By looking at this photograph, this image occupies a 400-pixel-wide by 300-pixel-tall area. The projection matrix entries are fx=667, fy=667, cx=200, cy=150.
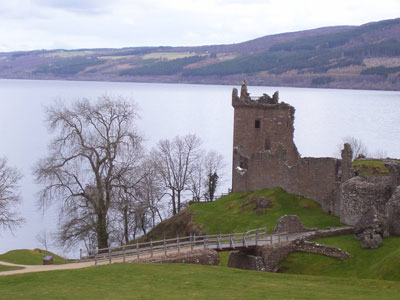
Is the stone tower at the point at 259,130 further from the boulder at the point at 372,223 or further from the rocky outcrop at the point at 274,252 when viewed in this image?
the boulder at the point at 372,223

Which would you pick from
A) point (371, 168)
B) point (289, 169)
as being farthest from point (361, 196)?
point (371, 168)

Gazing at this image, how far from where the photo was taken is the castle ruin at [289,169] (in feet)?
142

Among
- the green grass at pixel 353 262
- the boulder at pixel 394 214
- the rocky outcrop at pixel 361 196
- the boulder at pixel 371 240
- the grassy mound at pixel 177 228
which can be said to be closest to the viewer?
the green grass at pixel 353 262

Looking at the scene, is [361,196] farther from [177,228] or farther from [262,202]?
[177,228]

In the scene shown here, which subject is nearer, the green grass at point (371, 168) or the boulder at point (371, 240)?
the boulder at point (371, 240)

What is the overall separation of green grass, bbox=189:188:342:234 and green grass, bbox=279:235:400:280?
6.71 m

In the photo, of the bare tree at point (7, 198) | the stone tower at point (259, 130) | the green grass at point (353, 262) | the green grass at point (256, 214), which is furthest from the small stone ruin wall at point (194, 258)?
the stone tower at point (259, 130)

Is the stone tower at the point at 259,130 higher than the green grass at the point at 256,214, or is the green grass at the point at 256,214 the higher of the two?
the stone tower at the point at 259,130

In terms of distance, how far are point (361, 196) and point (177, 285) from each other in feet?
62.4

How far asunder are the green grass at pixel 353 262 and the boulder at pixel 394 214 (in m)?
0.86

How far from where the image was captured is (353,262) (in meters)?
36.5

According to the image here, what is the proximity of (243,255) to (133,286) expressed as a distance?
14310 mm

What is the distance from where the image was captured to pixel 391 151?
425 feet

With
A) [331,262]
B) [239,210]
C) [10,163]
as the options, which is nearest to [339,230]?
[331,262]
